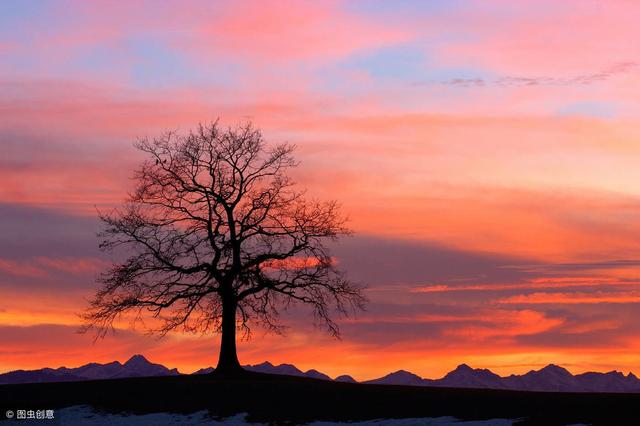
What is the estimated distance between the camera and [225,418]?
1777 inches

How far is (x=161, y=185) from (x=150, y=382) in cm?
1211

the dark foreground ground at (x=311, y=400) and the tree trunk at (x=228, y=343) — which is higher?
the tree trunk at (x=228, y=343)

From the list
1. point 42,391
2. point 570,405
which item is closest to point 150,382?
point 42,391

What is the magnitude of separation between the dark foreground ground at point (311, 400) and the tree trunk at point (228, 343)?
1.97 metres

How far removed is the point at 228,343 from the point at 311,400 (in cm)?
1174

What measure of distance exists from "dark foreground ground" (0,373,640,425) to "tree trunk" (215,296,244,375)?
1970 mm

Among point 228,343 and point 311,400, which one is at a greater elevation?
point 228,343

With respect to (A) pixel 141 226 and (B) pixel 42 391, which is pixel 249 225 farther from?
(B) pixel 42 391

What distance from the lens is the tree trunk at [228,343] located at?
190 feet

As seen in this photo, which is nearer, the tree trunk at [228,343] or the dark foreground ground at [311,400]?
the dark foreground ground at [311,400]

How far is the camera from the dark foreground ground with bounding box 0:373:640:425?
1681 inches

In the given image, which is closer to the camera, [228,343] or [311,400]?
[311,400]

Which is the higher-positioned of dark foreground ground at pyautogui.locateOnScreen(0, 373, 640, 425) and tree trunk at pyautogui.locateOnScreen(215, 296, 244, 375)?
tree trunk at pyautogui.locateOnScreen(215, 296, 244, 375)

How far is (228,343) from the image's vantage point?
190 feet
